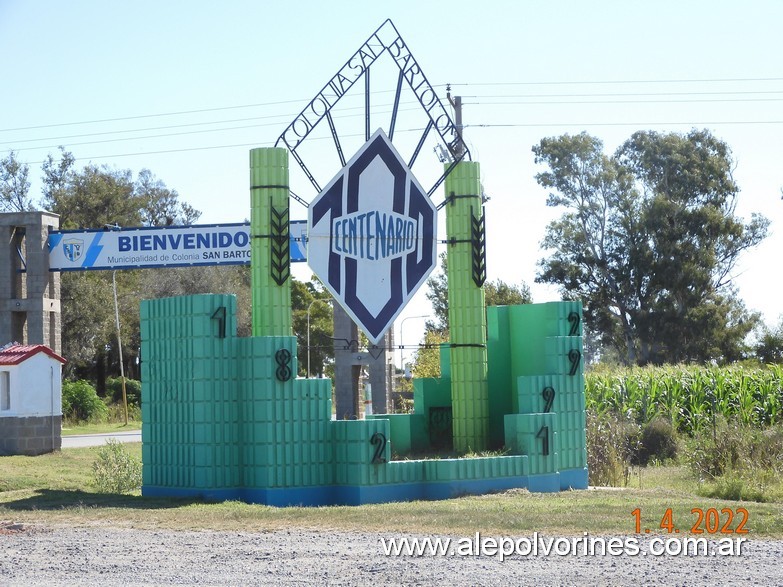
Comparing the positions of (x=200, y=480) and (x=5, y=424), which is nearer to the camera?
(x=200, y=480)

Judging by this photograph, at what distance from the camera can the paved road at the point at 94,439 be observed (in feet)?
94.3

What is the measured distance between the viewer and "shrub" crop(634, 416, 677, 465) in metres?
26.0

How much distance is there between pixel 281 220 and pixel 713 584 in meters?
9.17

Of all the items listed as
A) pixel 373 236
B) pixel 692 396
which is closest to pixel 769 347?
pixel 692 396

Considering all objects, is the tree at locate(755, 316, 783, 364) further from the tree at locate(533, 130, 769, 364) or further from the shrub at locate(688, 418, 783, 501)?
the shrub at locate(688, 418, 783, 501)

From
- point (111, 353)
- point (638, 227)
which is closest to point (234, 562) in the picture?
point (638, 227)

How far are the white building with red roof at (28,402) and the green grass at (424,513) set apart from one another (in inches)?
330

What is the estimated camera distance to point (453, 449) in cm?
1766

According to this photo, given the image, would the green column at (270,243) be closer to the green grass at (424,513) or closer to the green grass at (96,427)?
the green grass at (424,513)

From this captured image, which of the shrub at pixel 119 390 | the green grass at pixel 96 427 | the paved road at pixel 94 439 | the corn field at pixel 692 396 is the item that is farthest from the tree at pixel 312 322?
the corn field at pixel 692 396

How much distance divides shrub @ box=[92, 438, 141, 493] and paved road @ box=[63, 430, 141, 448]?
9612mm

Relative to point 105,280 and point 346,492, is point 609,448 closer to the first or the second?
point 346,492

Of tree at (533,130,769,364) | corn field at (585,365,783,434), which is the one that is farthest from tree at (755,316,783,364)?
corn field at (585,365,783,434)

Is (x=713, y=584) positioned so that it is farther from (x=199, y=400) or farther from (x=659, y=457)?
(x=659, y=457)
